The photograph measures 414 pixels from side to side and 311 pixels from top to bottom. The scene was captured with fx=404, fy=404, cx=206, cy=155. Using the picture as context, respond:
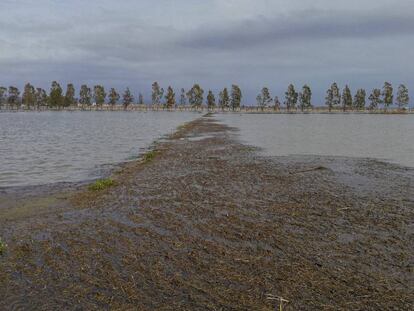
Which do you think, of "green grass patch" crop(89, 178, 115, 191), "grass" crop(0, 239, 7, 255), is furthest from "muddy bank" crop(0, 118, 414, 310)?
"green grass patch" crop(89, 178, 115, 191)

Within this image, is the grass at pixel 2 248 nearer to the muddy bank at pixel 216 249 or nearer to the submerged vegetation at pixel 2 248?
the submerged vegetation at pixel 2 248

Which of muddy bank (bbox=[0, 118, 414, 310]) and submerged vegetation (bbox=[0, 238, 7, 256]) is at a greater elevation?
submerged vegetation (bbox=[0, 238, 7, 256])

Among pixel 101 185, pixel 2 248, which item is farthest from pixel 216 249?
pixel 101 185

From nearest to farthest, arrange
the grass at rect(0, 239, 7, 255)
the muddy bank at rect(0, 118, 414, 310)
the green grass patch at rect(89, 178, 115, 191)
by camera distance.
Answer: the muddy bank at rect(0, 118, 414, 310) → the grass at rect(0, 239, 7, 255) → the green grass patch at rect(89, 178, 115, 191)

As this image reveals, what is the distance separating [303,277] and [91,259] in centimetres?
473

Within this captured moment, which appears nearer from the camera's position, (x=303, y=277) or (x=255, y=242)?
(x=303, y=277)

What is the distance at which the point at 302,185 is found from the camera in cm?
1842

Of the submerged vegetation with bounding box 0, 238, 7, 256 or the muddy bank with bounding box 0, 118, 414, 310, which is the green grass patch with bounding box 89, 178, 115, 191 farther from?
the submerged vegetation with bounding box 0, 238, 7, 256

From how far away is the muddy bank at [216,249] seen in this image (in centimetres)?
741

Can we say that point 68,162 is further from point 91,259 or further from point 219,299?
point 219,299

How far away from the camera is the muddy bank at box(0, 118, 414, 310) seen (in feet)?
24.3

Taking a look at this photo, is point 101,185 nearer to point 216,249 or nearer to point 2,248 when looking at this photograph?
point 2,248

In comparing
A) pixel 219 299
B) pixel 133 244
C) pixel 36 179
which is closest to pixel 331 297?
pixel 219 299

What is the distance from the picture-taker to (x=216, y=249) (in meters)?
9.90
